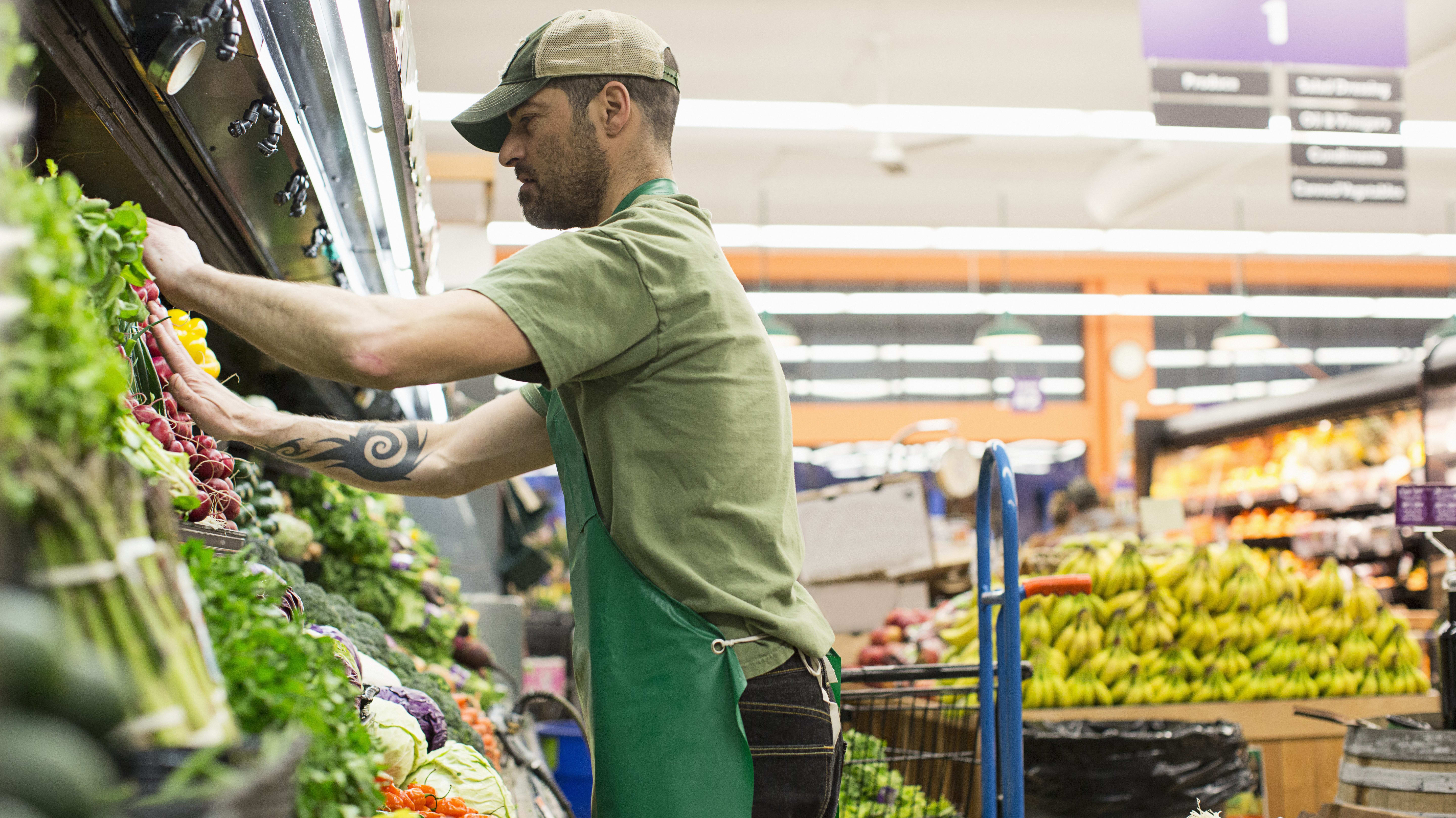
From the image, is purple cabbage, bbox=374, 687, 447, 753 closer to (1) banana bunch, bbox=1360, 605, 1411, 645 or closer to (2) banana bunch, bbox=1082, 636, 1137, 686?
(2) banana bunch, bbox=1082, 636, 1137, 686

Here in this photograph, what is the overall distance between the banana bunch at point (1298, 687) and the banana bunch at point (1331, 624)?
216mm

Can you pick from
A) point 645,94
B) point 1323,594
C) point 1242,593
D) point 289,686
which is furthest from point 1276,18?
point 289,686

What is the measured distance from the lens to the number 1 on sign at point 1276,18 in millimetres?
5348

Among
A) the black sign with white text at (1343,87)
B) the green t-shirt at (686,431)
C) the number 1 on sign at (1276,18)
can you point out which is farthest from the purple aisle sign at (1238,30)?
the green t-shirt at (686,431)

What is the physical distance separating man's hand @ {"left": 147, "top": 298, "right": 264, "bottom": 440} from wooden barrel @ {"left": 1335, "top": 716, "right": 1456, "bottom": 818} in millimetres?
2367

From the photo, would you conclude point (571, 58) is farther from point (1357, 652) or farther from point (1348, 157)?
point (1348, 157)

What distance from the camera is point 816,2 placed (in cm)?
787

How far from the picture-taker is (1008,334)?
10.6 m

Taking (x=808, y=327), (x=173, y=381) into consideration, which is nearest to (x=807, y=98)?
(x=808, y=327)

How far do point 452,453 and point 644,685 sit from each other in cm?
64

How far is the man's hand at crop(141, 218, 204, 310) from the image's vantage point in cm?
132

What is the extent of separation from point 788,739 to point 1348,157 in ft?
19.8

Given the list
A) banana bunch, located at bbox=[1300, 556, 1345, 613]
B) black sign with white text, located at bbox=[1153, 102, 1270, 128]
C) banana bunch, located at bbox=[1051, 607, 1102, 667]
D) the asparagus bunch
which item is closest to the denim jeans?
the asparagus bunch

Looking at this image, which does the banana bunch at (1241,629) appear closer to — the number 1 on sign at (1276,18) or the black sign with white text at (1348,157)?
the number 1 on sign at (1276,18)
